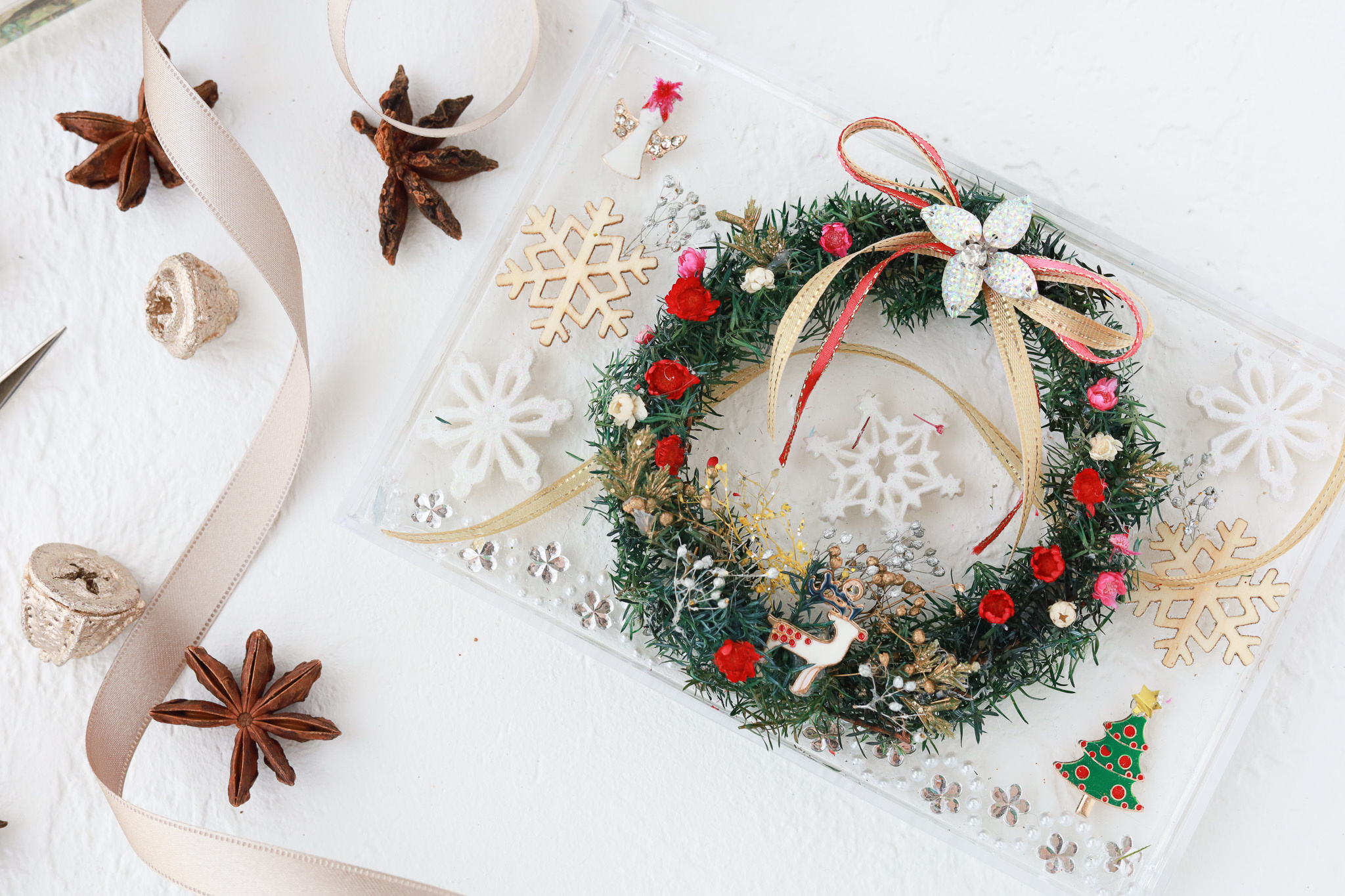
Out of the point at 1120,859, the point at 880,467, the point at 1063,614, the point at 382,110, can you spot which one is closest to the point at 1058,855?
the point at 1120,859

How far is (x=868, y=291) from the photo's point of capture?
1.18 meters

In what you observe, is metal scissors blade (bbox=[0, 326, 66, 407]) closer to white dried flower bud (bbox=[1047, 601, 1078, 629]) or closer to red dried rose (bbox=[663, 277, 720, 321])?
red dried rose (bbox=[663, 277, 720, 321])

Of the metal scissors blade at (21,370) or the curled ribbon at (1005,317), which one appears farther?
the metal scissors blade at (21,370)

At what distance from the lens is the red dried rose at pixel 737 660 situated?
1.07m

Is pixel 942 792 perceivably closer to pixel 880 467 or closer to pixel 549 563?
pixel 880 467

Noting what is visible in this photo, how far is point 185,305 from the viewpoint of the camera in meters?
1.27

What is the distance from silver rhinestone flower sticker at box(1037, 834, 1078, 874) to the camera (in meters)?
1.18

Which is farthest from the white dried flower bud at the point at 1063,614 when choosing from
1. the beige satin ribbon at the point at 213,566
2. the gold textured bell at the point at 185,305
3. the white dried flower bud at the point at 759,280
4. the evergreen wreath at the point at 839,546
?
the gold textured bell at the point at 185,305

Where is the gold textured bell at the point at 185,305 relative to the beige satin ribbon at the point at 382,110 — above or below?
below

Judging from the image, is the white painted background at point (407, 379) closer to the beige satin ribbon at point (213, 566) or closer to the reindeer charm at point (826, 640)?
the beige satin ribbon at point (213, 566)

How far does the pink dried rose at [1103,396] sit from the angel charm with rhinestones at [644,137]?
640 millimetres

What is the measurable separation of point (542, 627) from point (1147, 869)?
0.90 m

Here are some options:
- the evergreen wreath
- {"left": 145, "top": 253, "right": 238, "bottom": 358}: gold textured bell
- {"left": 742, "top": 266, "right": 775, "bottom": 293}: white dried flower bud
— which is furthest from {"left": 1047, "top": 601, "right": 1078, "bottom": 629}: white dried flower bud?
{"left": 145, "top": 253, "right": 238, "bottom": 358}: gold textured bell

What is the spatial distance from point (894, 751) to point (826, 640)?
228 mm
